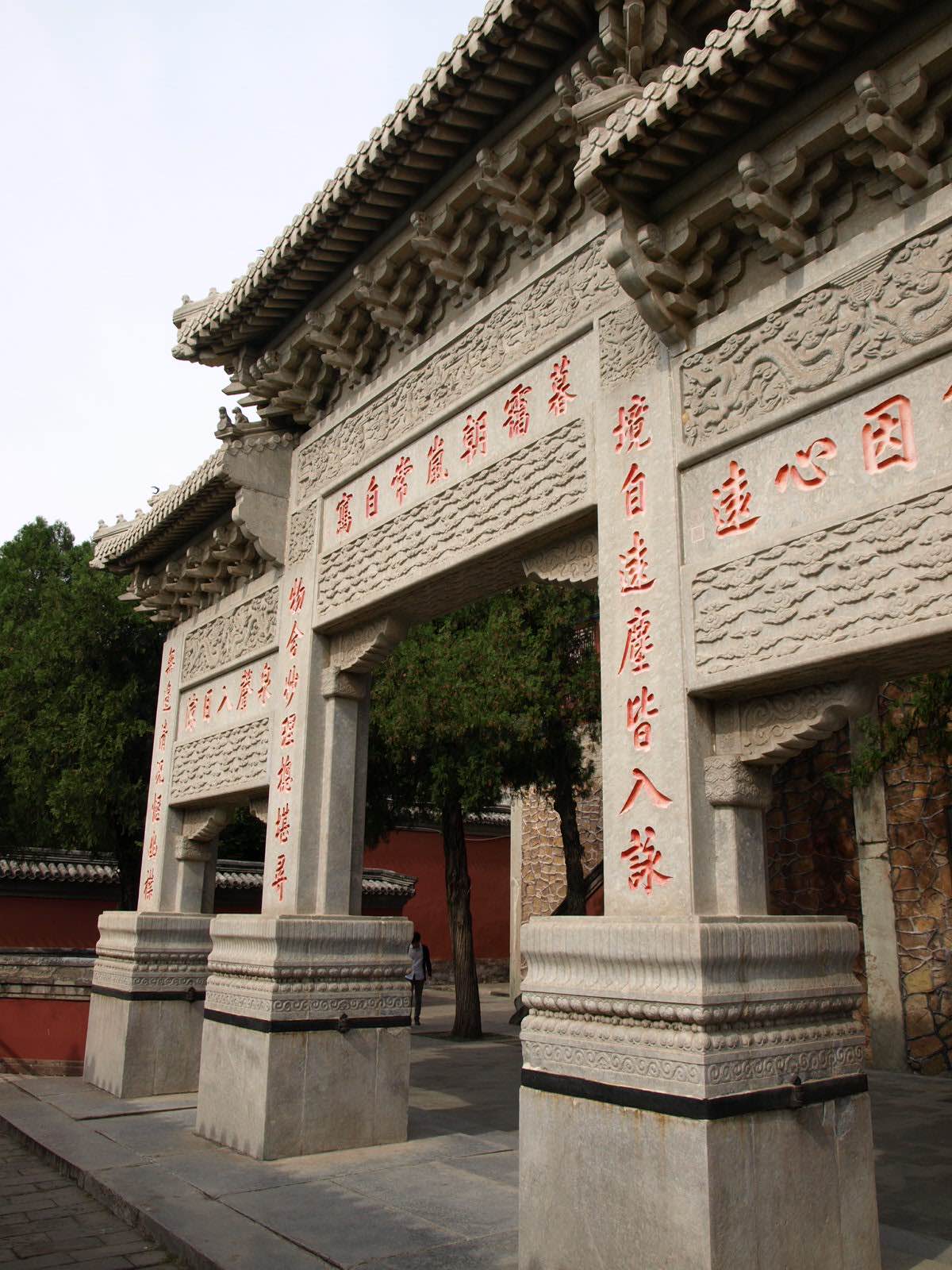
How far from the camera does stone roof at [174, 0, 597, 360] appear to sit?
15.3ft

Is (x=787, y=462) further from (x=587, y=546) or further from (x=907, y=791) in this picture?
(x=907, y=791)

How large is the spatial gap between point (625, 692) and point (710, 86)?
2.32 m

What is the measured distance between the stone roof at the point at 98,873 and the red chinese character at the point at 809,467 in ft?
39.1

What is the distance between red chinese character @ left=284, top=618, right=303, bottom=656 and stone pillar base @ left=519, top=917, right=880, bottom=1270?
3321 millimetres

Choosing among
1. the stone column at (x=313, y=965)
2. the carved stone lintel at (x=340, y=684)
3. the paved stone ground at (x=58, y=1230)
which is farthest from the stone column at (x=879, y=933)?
the paved stone ground at (x=58, y=1230)

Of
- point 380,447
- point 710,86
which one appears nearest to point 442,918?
point 380,447

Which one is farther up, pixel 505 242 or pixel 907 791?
pixel 505 242

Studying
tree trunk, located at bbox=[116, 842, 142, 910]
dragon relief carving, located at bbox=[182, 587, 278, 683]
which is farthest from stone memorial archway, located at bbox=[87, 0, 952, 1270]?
tree trunk, located at bbox=[116, 842, 142, 910]

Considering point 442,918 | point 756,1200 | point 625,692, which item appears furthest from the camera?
point 442,918

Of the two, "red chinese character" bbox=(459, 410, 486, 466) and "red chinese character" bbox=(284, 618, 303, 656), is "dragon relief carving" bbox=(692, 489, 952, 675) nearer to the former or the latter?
"red chinese character" bbox=(459, 410, 486, 466)

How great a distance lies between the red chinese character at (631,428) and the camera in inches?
178

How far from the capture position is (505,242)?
5605mm

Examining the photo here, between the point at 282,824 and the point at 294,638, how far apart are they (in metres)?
Answer: 1.21

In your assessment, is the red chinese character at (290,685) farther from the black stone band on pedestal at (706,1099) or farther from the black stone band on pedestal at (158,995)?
the black stone band on pedestal at (706,1099)
